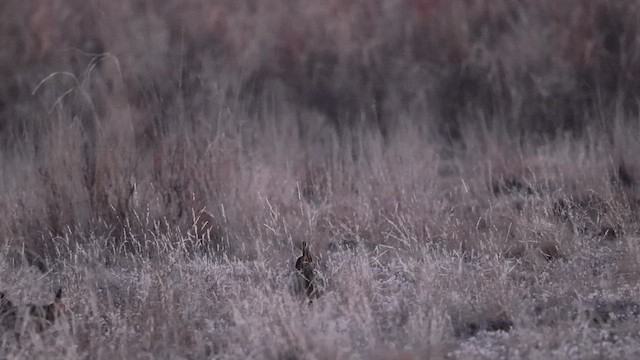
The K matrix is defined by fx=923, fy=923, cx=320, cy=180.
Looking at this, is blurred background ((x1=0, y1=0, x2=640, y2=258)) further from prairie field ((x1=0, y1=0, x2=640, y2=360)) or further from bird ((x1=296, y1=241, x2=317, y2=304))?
bird ((x1=296, y1=241, x2=317, y2=304))

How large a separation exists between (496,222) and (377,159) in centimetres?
182

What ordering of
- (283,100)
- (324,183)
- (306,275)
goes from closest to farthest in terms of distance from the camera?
(306,275), (324,183), (283,100)

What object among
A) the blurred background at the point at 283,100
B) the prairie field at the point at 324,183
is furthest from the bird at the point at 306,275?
the blurred background at the point at 283,100

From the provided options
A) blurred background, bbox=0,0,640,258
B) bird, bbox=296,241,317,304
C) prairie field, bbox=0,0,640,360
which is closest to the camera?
prairie field, bbox=0,0,640,360

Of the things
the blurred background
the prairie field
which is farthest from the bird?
the blurred background

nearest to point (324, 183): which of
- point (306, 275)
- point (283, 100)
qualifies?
point (306, 275)

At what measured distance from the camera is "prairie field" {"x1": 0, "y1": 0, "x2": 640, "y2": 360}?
4.52m

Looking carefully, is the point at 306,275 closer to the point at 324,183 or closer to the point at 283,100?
the point at 324,183

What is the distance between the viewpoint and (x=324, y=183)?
9.10m

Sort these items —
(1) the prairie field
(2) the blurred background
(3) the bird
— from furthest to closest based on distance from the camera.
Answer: (2) the blurred background, (3) the bird, (1) the prairie field

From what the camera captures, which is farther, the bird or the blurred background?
the blurred background

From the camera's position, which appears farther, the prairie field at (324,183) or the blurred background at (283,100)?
the blurred background at (283,100)

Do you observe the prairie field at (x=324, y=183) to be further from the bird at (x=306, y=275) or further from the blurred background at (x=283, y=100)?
the bird at (x=306, y=275)

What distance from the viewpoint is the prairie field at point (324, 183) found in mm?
4523
